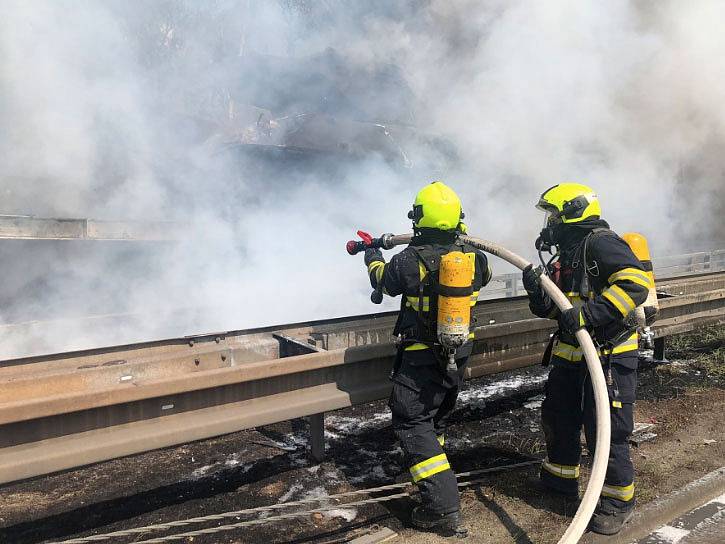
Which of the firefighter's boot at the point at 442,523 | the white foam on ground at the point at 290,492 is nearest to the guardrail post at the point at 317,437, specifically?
the white foam on ground at the point at 290,492

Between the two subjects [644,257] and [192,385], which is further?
[644,257]

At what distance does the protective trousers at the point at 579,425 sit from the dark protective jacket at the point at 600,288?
0.28 ft

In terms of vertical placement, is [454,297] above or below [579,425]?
above

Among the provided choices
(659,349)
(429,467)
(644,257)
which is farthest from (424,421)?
(659,349)

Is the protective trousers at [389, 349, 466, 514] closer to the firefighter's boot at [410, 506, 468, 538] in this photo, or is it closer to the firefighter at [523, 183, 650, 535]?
the firefighter's boot at [410, 506, 468, 538]

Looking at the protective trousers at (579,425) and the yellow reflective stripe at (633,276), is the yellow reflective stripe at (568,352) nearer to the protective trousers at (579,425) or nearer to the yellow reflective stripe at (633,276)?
the protective trousers at (579,425)

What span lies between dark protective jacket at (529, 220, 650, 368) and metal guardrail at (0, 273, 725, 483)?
45cm

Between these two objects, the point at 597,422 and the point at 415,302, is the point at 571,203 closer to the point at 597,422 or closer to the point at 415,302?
the point at 415,302

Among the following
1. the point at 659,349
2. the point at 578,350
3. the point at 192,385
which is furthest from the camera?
the point at 659,349

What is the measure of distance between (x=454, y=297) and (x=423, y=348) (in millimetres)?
334

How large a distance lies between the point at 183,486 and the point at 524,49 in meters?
6.71

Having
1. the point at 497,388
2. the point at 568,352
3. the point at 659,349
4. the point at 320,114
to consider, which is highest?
the point at 320,114

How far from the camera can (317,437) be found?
2.82 m

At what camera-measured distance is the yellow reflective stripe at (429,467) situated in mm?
2334
